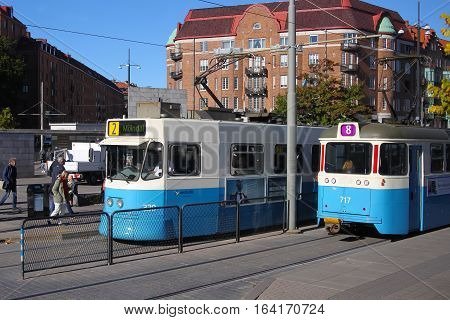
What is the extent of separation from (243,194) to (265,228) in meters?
1.38

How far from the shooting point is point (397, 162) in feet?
44.4

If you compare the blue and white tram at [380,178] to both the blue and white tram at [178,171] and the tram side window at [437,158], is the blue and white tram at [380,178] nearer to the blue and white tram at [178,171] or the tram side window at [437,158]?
the tram side window at [437,158]

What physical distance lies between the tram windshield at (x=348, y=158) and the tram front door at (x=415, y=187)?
121 cm

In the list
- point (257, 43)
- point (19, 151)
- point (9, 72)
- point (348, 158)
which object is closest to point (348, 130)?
point (348, 158)

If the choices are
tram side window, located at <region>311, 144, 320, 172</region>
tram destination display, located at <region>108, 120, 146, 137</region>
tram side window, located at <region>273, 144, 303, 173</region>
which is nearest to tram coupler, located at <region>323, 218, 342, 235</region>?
tram side window, located at <region>273, 144, 303, 173</region>

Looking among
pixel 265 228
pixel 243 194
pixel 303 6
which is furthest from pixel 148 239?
pixel 303 6

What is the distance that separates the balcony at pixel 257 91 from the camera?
72.1 m

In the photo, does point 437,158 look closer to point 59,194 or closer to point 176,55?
point 59,194

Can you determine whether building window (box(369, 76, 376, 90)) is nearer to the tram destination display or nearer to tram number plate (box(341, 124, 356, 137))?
tram number plate (box(341, 124, 356, 137))

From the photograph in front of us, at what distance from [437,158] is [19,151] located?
97.1 feet

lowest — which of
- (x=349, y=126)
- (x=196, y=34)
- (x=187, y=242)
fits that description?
(x=187, y=242)

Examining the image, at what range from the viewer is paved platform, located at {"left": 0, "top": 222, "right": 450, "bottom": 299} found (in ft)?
26.8

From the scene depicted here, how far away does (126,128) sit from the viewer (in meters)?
12.8
